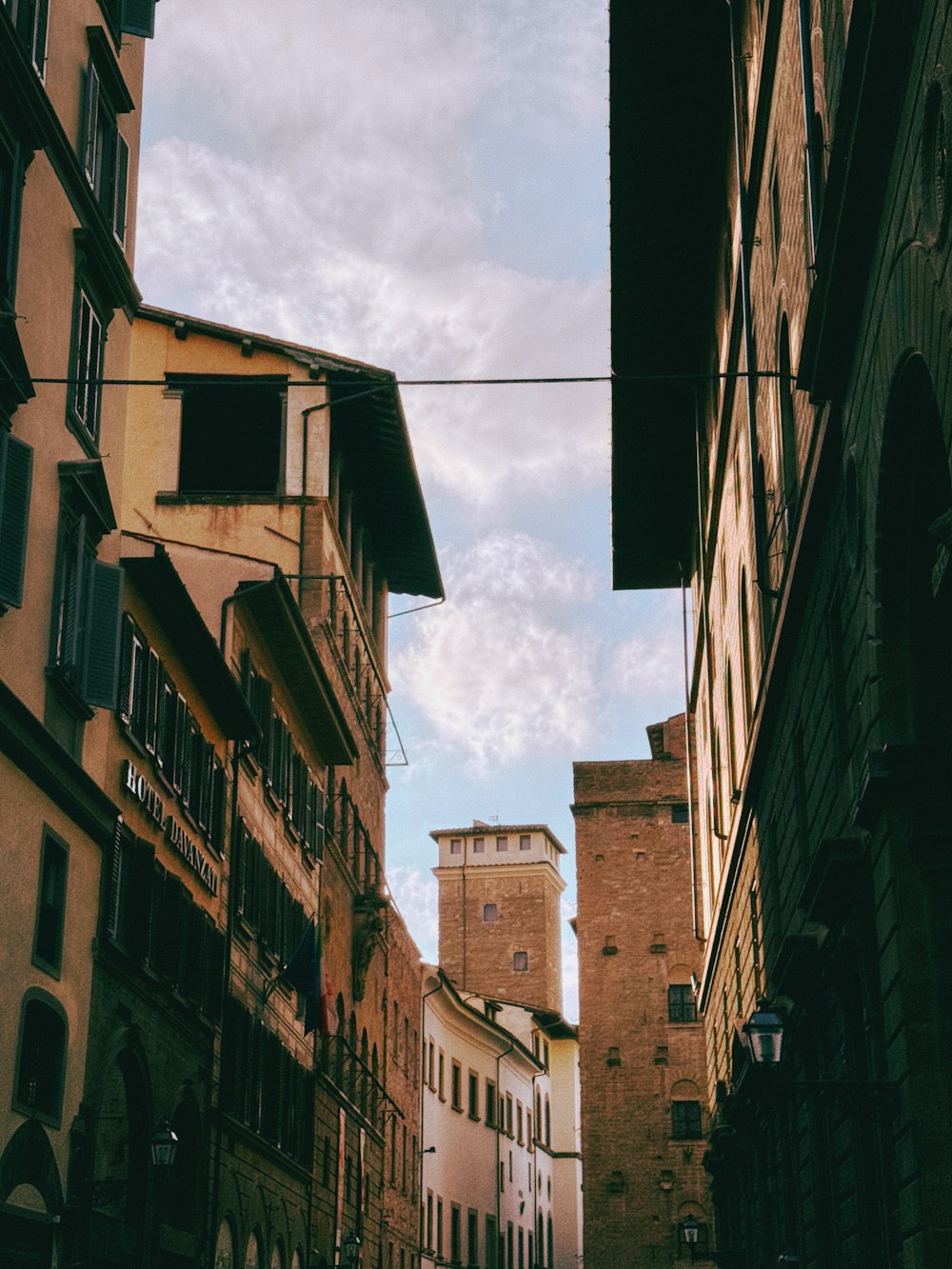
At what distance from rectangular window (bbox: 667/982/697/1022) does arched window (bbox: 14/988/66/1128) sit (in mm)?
49100

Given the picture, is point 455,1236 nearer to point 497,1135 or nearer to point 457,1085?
point 457,1085

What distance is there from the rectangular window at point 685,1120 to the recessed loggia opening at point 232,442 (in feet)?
112

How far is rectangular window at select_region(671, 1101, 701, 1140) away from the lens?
65062 millimetres

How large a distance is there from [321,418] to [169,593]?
15.9 m

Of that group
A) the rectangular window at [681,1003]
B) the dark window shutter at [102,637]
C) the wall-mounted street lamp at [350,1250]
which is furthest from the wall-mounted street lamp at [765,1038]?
the rectangular window at [681,1003]

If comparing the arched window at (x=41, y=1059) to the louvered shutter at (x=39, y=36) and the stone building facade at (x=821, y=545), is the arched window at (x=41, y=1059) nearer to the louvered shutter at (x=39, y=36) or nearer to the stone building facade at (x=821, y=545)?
the stone building facade at (x=821, y=545)

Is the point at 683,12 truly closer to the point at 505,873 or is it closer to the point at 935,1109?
the point at 935,1109

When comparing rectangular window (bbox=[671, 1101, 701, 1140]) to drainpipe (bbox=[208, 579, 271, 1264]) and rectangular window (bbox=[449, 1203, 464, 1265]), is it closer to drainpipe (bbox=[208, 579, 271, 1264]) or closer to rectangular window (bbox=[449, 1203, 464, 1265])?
rectangular window (bbox=[449, 1203, 464, 1265])

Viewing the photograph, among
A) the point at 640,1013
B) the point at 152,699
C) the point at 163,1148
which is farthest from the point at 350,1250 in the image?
the point at 640,1013

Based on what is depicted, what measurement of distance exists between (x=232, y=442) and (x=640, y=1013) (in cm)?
3411

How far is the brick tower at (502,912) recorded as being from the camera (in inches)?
3748

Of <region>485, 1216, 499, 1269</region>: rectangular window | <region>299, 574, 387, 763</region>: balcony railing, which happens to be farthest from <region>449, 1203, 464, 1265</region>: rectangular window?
<region>299, 574, 387, 763</region>: balcony railing

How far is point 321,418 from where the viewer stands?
39.8 m

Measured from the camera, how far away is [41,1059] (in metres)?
19.3
